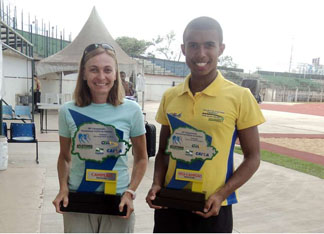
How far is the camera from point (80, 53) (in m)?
12.3

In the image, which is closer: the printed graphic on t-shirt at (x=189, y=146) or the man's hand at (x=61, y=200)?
the printed graphic on t-shirt at (x=189, y=146)

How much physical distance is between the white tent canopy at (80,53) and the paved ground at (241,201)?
5958mm

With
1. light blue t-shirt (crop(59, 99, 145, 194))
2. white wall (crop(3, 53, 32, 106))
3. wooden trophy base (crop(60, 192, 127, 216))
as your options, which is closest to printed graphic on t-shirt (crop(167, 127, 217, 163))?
light blue t-shirt (crop(59, 99, 145, 194))

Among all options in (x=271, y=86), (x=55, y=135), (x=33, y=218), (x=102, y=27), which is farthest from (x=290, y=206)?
(x=271, y=86)

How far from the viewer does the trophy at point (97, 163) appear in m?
1.70

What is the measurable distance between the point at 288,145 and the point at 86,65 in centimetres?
943

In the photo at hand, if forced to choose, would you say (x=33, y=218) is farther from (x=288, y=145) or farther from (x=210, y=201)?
(x=288, y=145)

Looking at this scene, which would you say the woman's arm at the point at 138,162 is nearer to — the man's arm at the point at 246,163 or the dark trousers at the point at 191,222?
the dark trousers at the point at 191,222

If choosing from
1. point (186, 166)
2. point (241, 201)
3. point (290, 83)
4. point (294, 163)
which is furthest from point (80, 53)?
point (290, 83)

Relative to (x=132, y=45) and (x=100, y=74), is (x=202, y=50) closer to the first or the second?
(x=100, y=74)

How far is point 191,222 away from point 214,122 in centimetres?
52

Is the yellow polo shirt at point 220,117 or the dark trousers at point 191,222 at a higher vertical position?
the yellow polo shirt at point 220,117

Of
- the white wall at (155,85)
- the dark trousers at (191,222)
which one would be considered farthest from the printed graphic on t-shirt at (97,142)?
the white wall at (155,85)

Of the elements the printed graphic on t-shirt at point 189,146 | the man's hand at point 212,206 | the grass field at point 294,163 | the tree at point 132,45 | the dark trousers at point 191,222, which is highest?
the tree at point 132,45
